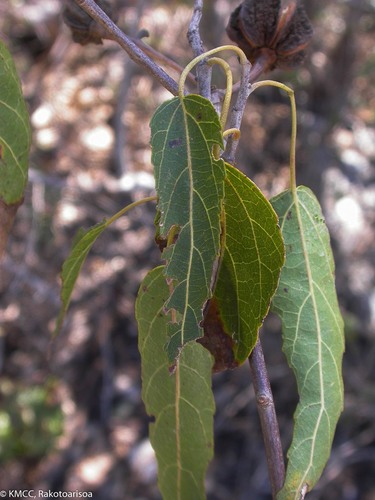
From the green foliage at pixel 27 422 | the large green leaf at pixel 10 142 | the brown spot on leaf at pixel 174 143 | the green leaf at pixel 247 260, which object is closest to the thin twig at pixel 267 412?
the green leaf at pixel 247 260

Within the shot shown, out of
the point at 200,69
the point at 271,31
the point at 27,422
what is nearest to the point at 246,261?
the point at 200,69

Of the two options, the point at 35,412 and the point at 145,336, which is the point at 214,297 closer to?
the point at 145,336

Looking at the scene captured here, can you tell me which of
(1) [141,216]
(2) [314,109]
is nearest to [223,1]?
(2) [314,109]

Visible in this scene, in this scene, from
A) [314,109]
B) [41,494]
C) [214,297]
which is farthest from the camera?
[314,109]

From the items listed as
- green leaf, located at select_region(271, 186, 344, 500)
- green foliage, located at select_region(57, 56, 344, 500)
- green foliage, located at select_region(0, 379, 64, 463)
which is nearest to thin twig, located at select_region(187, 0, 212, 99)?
green foliage, located at select_region(57, 56, 344, 500)

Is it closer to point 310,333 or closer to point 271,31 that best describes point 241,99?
point 271,31

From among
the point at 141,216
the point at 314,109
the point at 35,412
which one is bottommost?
the point at 35,412
